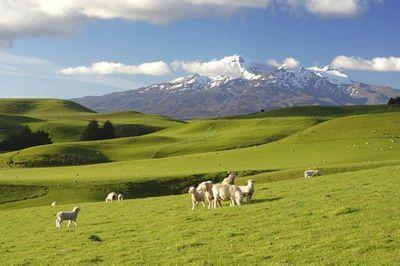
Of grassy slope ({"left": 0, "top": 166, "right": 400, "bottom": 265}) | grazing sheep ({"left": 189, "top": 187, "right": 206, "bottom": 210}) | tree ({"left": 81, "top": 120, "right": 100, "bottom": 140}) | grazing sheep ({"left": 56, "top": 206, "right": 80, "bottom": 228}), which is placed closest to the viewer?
grassy slope ({"left": 0, "top": 166, "right": 400, "bottom": 265})

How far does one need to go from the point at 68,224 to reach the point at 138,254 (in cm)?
1172

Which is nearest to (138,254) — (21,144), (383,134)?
(383,134)

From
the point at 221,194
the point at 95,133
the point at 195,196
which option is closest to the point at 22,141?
the point at 95,133

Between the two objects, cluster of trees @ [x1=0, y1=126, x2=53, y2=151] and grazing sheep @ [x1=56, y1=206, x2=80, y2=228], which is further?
cluster of trees @ [x1=0, y1=126, x2=53, y2=151]

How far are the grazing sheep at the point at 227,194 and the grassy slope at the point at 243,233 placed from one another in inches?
45.6

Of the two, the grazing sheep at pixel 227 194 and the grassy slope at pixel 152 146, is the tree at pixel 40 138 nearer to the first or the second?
the grassy slope at pixel 152 146

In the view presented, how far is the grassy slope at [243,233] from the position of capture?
1816 centimetres

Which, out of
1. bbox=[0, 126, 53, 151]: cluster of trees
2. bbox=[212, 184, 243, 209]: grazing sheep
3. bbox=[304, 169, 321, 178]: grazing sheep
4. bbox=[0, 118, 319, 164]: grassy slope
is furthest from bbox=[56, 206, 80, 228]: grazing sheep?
bbox=[0, 126, 53, 151]: cluster of trees

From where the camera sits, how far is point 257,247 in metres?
19.4

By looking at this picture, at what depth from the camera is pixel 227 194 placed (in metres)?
30.3

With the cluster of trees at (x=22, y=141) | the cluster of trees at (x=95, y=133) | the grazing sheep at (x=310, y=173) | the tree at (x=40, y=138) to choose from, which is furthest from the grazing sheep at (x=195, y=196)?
the cluster of trees at (x=95, y=133)

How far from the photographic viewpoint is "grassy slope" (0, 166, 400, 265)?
18.2 metres

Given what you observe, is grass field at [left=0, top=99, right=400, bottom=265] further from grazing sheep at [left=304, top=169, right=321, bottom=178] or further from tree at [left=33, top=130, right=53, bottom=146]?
tree at [left=33, top=130, right=53, bottom=146]

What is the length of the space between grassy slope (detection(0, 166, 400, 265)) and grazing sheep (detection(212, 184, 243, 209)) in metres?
1.16
